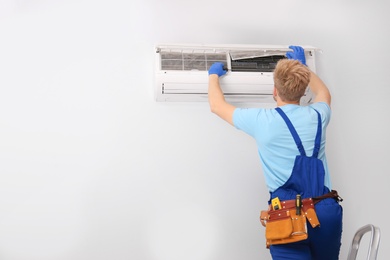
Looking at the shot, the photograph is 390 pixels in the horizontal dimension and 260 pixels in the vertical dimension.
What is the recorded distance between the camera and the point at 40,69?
2426mm

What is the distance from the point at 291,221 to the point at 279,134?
0.35 m

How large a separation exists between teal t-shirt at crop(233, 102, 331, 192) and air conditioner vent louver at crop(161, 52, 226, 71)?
523 mm

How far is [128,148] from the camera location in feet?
8.04

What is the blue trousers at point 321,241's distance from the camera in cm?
190

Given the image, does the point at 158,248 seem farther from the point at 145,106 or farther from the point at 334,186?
the point at 334,186

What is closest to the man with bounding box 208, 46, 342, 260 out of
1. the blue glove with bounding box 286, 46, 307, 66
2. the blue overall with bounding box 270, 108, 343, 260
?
the blue overall with bounding box 270, 108, 343, 260

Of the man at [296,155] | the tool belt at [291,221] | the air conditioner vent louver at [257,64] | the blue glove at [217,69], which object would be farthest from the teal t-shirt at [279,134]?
the air conditioner vent louver at [257,64]

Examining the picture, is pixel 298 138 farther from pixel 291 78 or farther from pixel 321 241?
pixel 321 241

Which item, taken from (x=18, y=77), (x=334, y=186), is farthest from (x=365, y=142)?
(x=18, y=77)

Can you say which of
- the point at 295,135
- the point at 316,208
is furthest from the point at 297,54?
the point at 316,208

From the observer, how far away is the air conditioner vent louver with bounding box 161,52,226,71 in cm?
241

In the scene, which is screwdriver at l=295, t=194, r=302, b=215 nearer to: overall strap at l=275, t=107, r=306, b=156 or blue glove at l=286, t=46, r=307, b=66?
overall strap at l=275, t=107, r=306, b=156

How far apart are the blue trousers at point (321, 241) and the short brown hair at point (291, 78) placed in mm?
468

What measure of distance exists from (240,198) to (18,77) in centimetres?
131
